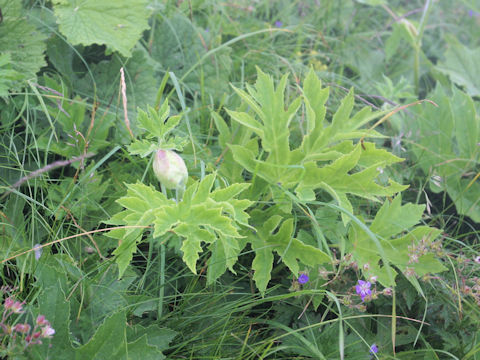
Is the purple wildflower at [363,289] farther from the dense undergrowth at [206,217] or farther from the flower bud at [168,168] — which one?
the flower bud at [168,168]

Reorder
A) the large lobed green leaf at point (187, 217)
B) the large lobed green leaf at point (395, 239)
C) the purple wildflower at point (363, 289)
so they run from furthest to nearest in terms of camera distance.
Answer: the large lobed green leaf at point (395, 239) < the purple wildflower at point (363, 289) < the large lobed green leaf at point (187, 217)

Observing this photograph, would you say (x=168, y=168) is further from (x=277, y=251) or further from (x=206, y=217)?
(x=277, y=251)

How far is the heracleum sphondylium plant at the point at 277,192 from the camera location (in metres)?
1.26

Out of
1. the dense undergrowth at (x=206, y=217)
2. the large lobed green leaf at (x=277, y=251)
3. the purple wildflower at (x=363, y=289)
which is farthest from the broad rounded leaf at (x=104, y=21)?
the purple wildflower at (x=363, y=289)

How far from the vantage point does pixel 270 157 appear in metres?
1.59

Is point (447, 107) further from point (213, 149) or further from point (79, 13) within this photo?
point (79, 13)

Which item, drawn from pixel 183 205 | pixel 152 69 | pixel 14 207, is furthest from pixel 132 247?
pixel 152 69

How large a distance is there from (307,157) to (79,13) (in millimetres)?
1029

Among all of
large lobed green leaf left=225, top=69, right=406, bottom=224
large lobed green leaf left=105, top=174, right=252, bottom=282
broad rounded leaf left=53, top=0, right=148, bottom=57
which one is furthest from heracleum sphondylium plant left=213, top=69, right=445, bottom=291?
broad rounded leaf left=53, top=0, right=148, bottom=57

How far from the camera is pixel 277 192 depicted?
1.55 m

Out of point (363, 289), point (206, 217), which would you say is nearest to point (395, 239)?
point (363, 289)

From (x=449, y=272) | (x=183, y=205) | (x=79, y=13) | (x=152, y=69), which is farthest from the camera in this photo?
(x=152, y=69)

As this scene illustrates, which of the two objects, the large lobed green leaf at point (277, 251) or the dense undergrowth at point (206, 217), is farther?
the large lobed green leaf at point (277, 251)

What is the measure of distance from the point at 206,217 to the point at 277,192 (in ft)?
1.30
